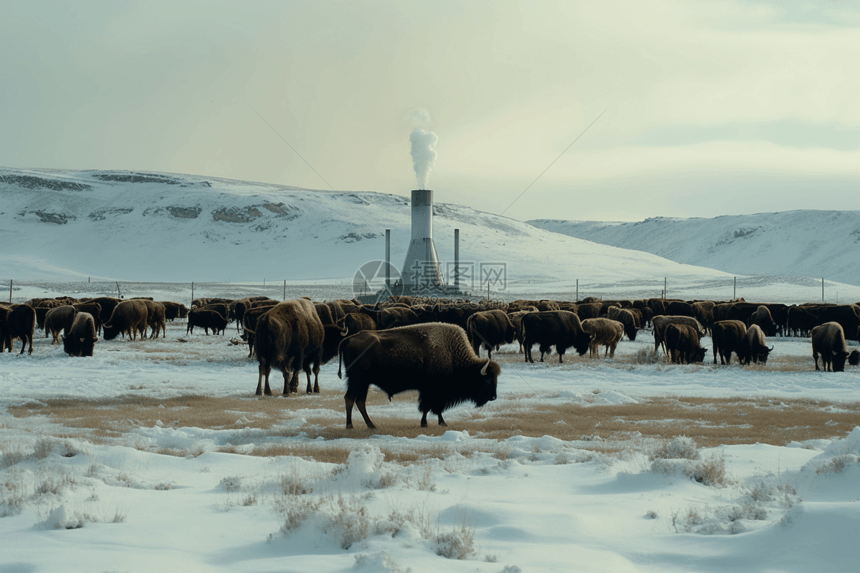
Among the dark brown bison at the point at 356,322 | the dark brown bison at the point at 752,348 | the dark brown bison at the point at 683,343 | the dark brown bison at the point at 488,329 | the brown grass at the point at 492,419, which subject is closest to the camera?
the brown grass at the point at 492,419

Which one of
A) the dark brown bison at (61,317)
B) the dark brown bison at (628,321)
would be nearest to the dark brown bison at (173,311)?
the dark brown bison at (61,317)

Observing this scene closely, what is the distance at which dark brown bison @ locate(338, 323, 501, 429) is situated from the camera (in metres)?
10.0

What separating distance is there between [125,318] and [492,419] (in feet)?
67.7

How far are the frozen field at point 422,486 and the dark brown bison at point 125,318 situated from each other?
584 inches

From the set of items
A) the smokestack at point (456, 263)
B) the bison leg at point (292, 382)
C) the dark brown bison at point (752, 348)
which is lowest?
the bison leg at point (292, 382)

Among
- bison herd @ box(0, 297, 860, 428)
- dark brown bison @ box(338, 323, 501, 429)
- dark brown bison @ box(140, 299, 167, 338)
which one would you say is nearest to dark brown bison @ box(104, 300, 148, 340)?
bison herd @ box(0, 297, 860, 428)

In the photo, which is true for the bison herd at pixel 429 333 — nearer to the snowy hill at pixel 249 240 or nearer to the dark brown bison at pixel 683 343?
the dark brown bison at pixel 683 343

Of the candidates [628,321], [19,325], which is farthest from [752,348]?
[19,325]

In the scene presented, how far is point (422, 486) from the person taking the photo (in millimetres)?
6355

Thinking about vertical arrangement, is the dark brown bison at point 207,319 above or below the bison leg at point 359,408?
above

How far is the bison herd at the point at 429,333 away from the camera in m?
10.3

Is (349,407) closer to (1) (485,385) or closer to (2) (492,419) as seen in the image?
(1) (485,385)

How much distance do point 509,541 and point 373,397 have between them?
9.74m

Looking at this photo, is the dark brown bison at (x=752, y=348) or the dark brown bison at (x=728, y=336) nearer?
the dark brown bison at (x=752, y=348)
